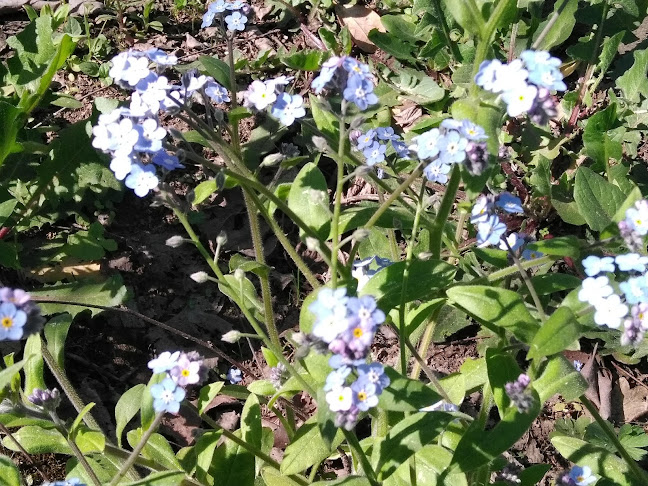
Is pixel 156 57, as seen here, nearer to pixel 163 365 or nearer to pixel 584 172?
pixel 163 365

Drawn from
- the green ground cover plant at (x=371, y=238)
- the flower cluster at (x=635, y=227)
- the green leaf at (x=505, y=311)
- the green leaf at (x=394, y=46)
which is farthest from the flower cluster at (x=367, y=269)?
the green leaf at (x=394, y=46)

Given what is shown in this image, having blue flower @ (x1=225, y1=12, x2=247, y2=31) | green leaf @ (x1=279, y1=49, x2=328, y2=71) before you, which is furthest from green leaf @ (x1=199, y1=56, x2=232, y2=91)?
green leaf @ (x1=279, y1=49, x2=328, y2=71)

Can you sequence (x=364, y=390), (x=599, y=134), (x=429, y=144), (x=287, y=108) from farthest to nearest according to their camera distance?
(x=599, y=134) < (x=287, y=108) < (x=429, y=144) < (x=364, y=390)

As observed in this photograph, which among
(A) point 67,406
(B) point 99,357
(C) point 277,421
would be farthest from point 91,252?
(C) point 277,421

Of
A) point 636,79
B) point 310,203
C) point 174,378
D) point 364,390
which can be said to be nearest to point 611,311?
point 364,390

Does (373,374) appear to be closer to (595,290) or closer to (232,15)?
(595,290)

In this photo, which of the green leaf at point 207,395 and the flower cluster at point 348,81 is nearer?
the flower cluster at point 348,81

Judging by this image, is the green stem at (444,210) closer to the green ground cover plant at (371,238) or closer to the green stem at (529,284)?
the green ground cover plant at (371,238)
